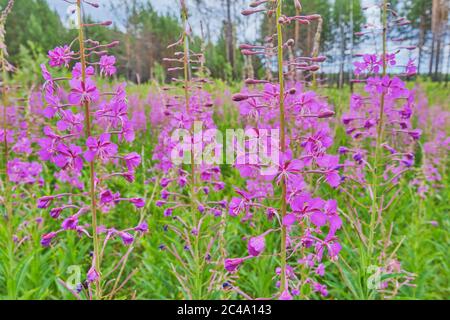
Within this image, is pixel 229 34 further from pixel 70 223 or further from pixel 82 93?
pixel 70 223

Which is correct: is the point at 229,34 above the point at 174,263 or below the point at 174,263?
above

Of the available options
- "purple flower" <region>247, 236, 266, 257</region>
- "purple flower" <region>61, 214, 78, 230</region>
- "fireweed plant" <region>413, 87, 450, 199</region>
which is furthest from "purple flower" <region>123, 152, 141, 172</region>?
"fireweed plant" <region>413, 87, 450, 199</region>

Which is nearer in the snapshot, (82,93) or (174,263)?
(82,93)

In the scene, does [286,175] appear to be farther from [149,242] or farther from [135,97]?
[135,97]

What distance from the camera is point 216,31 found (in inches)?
199

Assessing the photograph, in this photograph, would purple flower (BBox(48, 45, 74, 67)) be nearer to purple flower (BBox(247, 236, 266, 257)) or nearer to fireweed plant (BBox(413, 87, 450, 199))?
purple flower (BBox(247, 236, 266, 257))

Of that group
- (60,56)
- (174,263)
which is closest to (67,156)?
(60,56)

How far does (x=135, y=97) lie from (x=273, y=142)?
5.02 metres

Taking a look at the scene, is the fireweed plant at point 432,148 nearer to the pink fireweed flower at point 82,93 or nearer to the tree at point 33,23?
the pink fireweed flower at point 82,93

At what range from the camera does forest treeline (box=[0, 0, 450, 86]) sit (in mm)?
2984

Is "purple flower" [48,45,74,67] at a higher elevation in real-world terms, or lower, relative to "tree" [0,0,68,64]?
lower

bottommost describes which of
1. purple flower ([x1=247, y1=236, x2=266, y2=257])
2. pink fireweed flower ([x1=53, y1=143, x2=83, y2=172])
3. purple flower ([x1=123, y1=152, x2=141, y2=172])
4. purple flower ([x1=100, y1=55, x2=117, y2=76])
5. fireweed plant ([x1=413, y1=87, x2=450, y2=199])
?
fireweed plant ([x1=413, y1=87, x2=450, y2=199])

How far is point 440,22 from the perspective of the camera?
5641 millimetres
